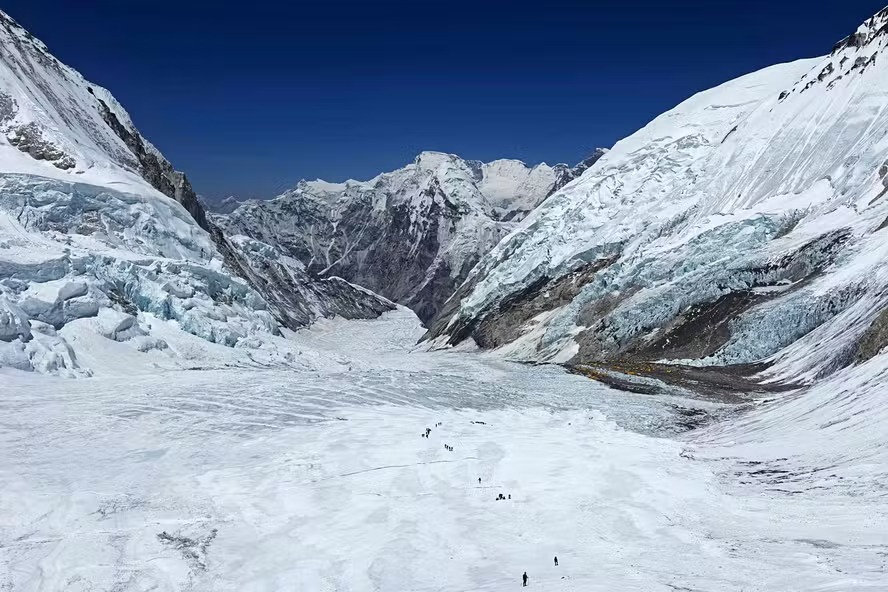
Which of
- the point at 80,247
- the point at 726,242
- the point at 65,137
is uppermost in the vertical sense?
the point at 65,137

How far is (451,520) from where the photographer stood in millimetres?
19219

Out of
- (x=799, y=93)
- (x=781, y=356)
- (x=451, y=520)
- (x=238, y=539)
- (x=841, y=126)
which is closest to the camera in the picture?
(x=238, y=539)

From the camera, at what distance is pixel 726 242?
69.8 metres

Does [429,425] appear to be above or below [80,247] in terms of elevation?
below

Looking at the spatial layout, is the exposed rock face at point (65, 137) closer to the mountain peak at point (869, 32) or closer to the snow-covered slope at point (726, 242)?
the snow-covered slope at point (726, 242)

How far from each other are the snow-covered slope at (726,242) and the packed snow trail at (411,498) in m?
14.3

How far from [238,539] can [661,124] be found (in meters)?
115

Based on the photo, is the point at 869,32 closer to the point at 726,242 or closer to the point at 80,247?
the point at 726,242

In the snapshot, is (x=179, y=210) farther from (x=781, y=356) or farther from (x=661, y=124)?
(x=661, y=124)

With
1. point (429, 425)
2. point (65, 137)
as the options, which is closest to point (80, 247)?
point (65, 137)

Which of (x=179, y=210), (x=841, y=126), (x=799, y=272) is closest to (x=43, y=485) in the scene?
(x=799, y=272)

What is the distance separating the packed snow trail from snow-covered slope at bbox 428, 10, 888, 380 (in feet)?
47.0

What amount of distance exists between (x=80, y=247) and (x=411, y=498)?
1809 inches

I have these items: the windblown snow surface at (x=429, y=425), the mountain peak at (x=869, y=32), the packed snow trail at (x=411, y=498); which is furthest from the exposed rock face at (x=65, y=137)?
the mountain peak at (x=869, y=32)
